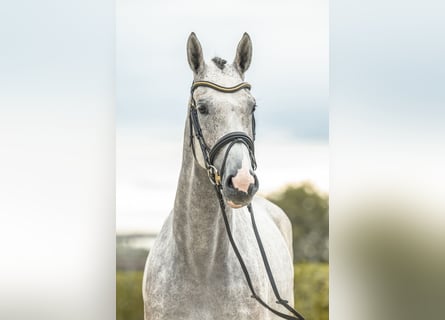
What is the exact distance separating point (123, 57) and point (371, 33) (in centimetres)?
102

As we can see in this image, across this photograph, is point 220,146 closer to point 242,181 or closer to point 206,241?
point 242,181

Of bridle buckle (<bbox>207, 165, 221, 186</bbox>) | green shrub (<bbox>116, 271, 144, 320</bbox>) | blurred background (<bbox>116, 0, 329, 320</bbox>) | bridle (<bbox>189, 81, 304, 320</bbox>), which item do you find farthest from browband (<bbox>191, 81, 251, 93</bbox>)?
green shrub (<bbox>116, 271, 144, 320</bbox>)

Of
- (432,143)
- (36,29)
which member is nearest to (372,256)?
(432,143)

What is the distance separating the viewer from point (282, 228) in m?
2.33

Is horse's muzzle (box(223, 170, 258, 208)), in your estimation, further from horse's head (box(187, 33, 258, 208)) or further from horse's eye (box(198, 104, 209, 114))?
horse's eye (box(198, 104, 209, 114))

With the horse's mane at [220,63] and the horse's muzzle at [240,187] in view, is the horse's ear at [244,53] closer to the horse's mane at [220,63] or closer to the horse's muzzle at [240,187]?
the horse's mane at [220,63]

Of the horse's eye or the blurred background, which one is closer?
the horse's eye

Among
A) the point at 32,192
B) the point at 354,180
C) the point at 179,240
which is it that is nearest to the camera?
the point at 179,240

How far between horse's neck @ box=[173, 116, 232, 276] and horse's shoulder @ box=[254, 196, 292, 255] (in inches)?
25.3

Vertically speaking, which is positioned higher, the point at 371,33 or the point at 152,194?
the point at 371,33

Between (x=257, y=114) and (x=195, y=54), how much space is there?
0.70 meters

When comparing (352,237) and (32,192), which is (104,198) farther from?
(352,237)

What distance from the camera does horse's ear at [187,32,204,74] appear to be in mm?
1637

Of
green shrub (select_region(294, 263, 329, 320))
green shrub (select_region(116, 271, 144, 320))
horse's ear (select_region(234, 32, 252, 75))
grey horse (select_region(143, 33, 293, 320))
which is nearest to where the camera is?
grey horse (select_region(143, 33, 293, 320))
